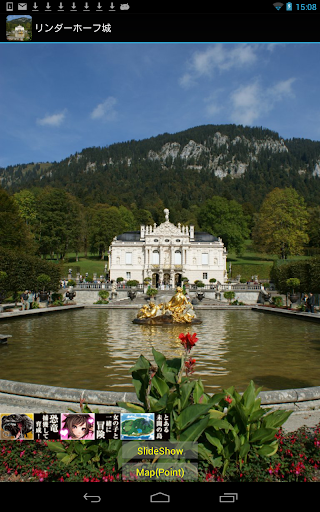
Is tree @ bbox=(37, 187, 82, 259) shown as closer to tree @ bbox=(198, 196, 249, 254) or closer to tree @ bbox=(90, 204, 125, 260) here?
tree @ bbox=(90, 204, 125, 260)

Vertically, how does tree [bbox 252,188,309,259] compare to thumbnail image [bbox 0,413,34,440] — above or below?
above

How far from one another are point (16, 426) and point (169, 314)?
60.5ft

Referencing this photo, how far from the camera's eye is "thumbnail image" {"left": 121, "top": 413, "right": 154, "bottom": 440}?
3.00m

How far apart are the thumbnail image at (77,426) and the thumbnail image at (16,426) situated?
0.30 metres

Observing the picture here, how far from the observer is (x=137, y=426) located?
3.04 metres

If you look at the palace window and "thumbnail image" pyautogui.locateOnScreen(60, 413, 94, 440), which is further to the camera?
the palace window

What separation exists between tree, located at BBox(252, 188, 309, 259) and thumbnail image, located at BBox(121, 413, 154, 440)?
65.0 m
